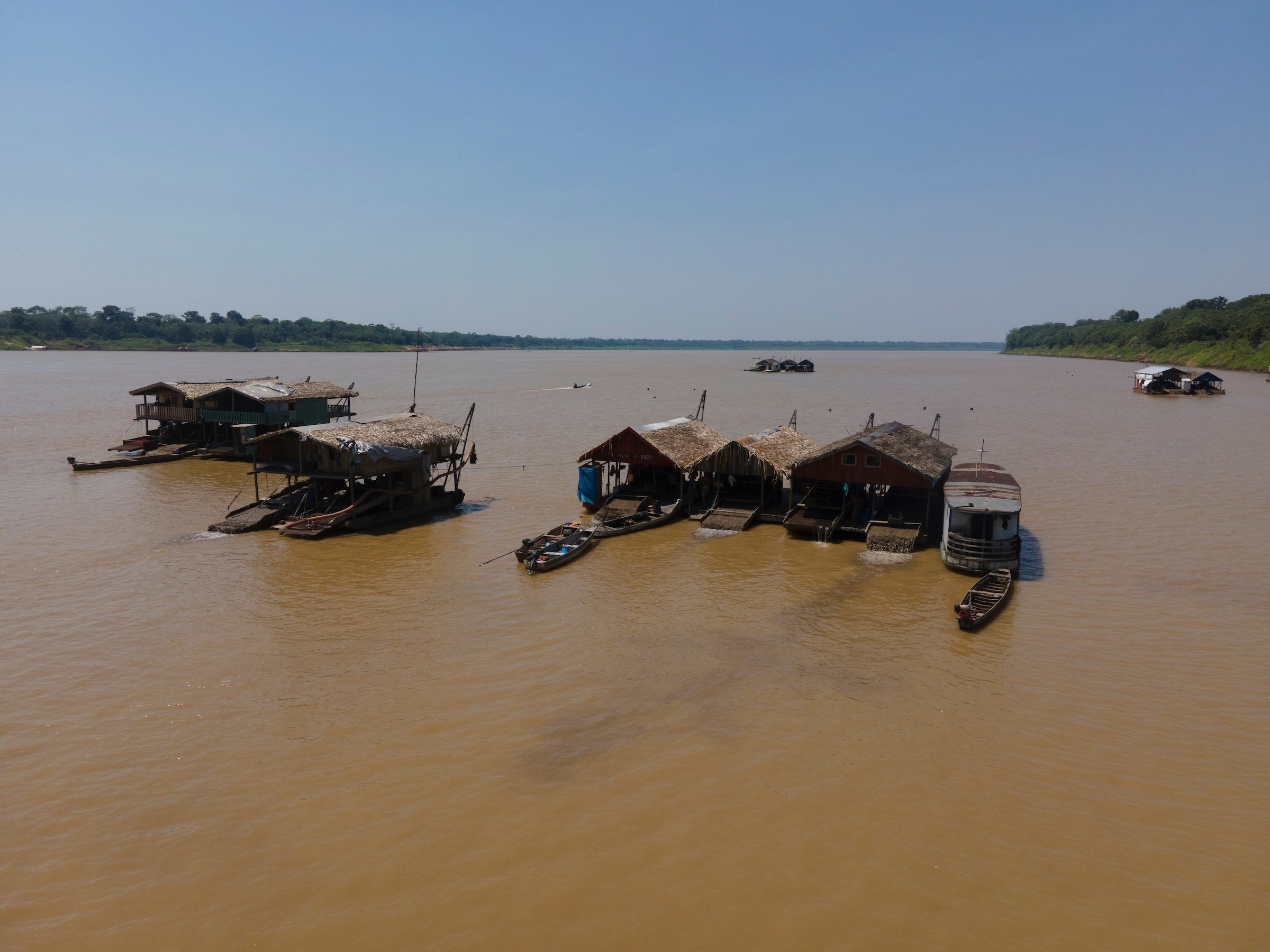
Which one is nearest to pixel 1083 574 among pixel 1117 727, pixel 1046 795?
pixel 1117 727

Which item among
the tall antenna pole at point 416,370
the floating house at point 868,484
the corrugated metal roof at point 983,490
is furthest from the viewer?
the tall antenna pole at point 416,370

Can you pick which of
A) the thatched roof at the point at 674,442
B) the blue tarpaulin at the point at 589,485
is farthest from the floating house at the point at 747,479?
the blue tarpaulin at the point at 589,485

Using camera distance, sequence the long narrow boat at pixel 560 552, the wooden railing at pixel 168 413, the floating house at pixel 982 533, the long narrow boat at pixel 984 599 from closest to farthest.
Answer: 1. the long narrow boat at pixel 984 599
2. the floating house at pixel 982 533
3. the long narrow boat at pixel 560 552
4. the wooden railing at pixel 168 413

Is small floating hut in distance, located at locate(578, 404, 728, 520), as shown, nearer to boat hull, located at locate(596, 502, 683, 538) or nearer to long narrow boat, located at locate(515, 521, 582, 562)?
boat hull, located at locate(596, 502, 683, 538)

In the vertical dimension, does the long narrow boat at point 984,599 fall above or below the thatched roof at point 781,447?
below

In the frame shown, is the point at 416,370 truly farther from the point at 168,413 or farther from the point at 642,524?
the point at 642,524

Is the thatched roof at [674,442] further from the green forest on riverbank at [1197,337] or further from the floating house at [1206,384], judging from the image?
the green forest on riverbank at [1197,337]

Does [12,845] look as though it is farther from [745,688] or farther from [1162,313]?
[1162,313]
